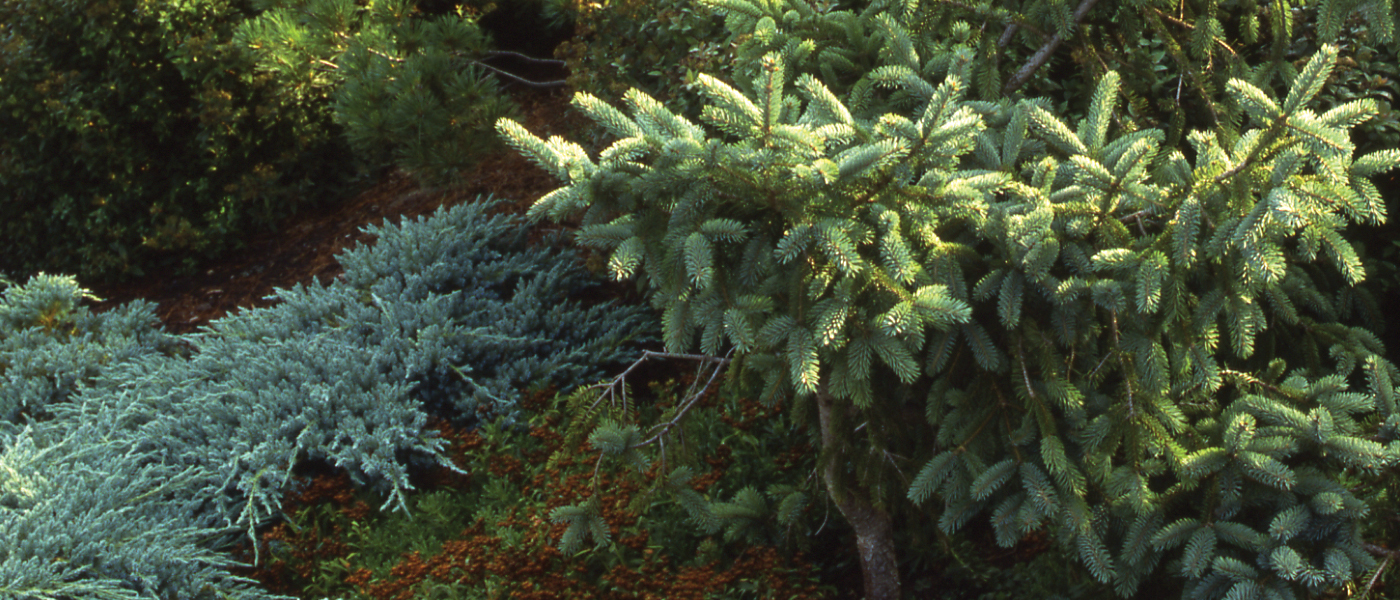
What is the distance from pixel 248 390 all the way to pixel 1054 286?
3.03 metres

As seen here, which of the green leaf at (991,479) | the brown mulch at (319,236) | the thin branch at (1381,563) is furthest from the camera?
the brown mulch at (319,236)

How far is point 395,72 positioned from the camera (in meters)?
4.93

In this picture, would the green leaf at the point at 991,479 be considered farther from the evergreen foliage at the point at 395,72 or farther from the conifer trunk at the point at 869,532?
the evergreen foliage at the point at 395,72

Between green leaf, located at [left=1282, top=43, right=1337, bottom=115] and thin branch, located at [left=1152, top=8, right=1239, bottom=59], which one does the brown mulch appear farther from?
green leaf, located at [left=1282, top=43, right=1337, bottom=115]

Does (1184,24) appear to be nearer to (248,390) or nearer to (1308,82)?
(1308,82)

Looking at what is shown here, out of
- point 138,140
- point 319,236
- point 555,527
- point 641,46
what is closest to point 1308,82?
point 555,527

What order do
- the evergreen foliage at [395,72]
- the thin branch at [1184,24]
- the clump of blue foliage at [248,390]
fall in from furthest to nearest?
the evergreen foliage at [395,72] < the clump of blue foliage at [248,390] < the thin branch at [1184,24]

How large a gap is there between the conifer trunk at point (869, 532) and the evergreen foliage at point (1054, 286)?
0.72 feet

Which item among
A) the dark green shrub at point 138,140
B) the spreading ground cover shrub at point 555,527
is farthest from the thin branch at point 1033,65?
the dark green shrub at point 138,140

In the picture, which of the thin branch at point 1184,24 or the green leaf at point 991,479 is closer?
the green leaf at point 991,479

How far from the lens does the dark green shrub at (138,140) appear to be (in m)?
5.76

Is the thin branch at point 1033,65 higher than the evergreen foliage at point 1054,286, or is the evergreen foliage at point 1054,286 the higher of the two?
the thin branch at point 1033,65

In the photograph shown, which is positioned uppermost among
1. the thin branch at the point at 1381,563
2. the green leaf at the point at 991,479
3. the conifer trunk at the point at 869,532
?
the green leaf at the point at 991,479

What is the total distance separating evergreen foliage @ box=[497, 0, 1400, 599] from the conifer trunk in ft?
0.72
